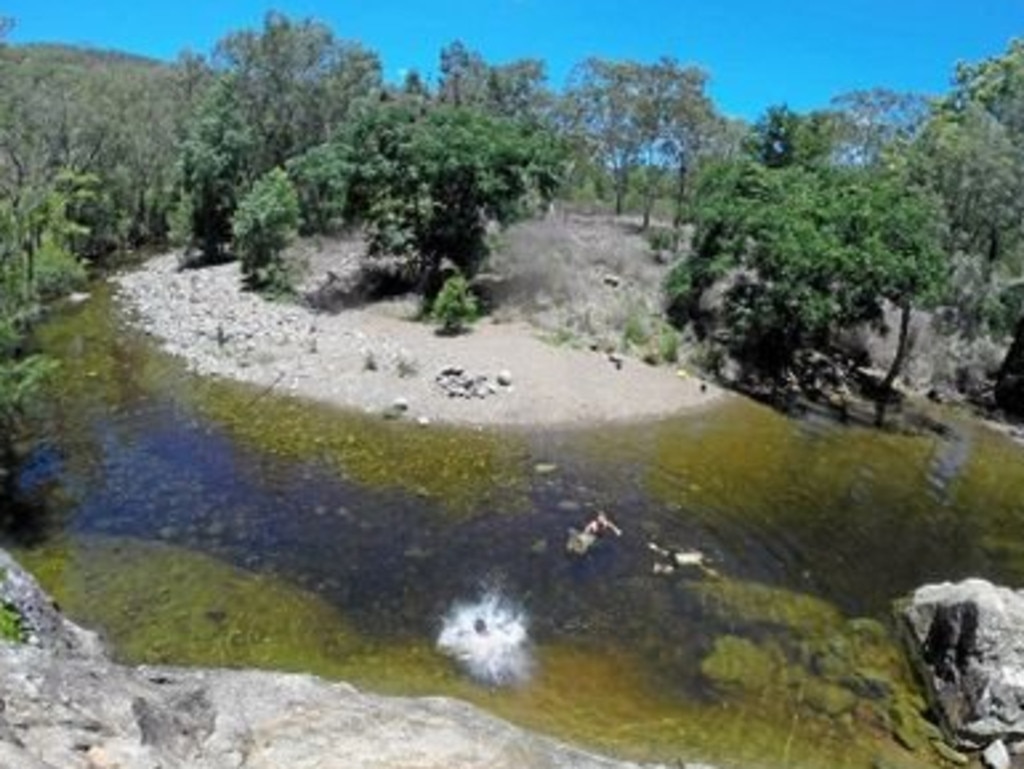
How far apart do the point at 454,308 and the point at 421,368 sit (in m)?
4.92

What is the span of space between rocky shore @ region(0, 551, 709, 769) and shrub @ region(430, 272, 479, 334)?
986 inches

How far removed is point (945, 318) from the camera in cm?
4178

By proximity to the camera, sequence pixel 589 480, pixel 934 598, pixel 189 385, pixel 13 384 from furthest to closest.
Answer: pixel 189 385, pixel 589 480, pixel 13 384, pixel 934 598

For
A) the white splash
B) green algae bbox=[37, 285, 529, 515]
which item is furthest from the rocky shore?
green algae bbox=[37, 285, 529, 515]

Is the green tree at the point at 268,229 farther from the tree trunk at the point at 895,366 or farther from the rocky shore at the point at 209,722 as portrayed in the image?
the rocky shore at the point at 209,722

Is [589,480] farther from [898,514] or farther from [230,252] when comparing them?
[230,252]

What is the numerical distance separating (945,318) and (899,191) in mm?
6438

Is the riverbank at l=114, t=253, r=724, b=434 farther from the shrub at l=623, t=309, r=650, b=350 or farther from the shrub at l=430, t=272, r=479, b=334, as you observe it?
the shrub at l=623, t=309, r=650, b=350

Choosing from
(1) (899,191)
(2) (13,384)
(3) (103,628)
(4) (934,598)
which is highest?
(1) (899,191)

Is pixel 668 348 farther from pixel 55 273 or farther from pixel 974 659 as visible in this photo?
pixel 55 273

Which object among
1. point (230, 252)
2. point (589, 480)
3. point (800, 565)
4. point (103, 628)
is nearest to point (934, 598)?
point (800, 565)

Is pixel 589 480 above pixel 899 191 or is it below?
below

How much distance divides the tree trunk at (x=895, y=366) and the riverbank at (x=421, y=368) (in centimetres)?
613

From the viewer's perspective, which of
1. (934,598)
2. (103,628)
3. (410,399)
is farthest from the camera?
(410,399)
